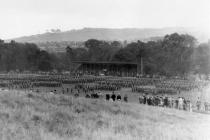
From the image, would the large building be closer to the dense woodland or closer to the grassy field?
the dense woodland

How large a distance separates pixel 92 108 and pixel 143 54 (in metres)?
72.4

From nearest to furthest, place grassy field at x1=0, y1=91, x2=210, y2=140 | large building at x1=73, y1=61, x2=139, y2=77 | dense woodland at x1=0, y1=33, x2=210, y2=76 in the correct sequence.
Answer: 1. grassy field at x1=0, y1=91, x2=210, y2=140
2. large building at x1=73, y1=61, x2=139, y2=77
3. dense woodland at x1=0, y1=33, x2=210, y2=76

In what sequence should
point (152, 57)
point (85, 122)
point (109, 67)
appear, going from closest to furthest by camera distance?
point (85, 122), point (109, 67), point (152, 57)

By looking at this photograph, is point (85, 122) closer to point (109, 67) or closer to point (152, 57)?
point (109, 67)

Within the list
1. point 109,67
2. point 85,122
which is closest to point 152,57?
point 109,67

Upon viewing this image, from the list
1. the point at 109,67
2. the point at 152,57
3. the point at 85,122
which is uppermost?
the point at 152,57

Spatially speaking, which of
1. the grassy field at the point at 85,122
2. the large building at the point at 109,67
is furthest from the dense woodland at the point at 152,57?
the grassy field at the point at 85,122

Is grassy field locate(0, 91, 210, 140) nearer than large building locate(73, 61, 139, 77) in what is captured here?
Yes

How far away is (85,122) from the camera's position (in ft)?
53.0

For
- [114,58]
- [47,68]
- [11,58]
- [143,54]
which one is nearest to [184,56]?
[143,54]

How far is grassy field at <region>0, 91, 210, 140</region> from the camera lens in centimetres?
1316

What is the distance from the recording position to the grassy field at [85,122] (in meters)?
13.2

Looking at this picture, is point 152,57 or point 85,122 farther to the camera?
point 152,57

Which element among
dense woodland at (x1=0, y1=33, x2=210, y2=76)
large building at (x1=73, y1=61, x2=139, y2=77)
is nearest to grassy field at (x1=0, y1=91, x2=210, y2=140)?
large building at (x1=73, y1=61, x2=139, y2=77)
